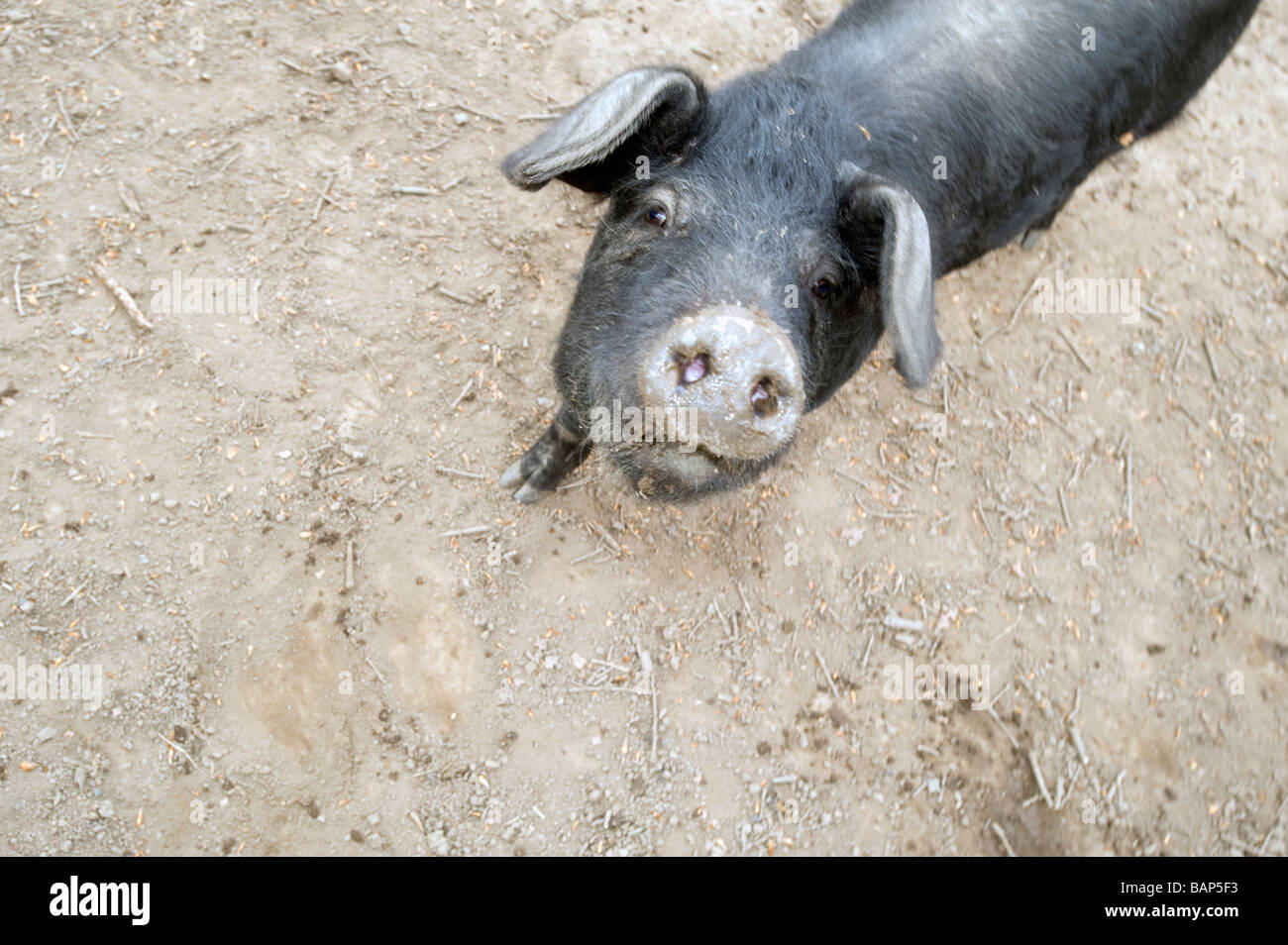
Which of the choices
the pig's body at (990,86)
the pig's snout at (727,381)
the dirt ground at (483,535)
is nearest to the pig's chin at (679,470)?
the pig's snout at (727,381)

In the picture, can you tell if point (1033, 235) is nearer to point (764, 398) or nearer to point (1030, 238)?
point (1030, 238)

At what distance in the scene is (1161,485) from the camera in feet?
17.8

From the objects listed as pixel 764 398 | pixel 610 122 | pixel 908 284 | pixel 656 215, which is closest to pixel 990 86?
pixel 908 284

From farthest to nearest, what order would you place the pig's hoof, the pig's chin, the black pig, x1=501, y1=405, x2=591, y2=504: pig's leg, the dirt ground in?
the pig's hoof < x1=501, y1=405, x2=591, y2=504: pig's leg < the dirt ground < the pig's chin < the black pig

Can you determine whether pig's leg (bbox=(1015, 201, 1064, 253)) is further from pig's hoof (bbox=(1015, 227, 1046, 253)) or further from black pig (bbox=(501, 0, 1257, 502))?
black pig (bbox=(501, 0, 1257, 502))

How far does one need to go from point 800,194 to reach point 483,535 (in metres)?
2.37

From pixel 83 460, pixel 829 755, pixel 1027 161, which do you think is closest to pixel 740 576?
pixel 829 755

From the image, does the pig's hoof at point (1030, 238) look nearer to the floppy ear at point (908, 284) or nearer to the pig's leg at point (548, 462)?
the floppy ear at point (908, 284)

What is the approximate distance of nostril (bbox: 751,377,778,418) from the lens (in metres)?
2.63

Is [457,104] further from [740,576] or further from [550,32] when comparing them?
[740,576]

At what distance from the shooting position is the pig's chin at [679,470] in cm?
298

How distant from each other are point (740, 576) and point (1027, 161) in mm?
2812

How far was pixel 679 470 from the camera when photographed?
10.0 ft

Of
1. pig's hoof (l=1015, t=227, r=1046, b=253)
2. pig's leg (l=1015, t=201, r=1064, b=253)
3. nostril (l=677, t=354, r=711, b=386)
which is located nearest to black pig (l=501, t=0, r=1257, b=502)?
nostril (l=677, t=354, r=711, b=386)
